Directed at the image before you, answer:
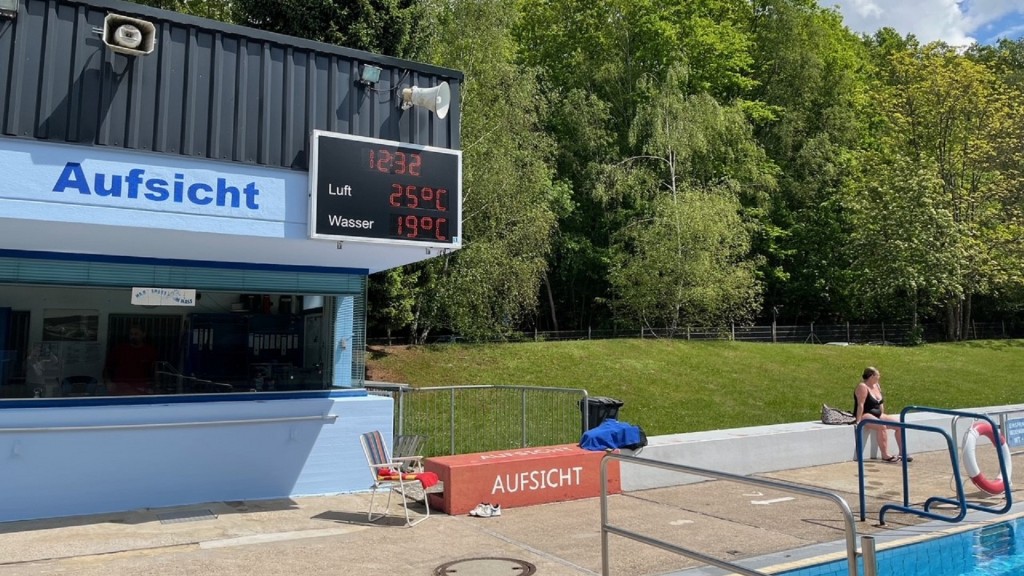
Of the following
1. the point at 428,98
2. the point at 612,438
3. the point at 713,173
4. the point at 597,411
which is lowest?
the point at 612,438

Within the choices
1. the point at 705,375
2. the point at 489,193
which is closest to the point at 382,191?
the point at 489,193

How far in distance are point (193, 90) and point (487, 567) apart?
583 cm

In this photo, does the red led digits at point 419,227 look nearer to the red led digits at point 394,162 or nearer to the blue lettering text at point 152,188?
the red led digits at point 394,162

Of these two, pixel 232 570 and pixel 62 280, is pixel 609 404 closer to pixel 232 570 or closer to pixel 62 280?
pixel 232 570

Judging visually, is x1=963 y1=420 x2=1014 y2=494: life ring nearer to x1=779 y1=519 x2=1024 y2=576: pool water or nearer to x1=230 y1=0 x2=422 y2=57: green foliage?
x1=779 y1=519 x2=1024 y2=576: pool water

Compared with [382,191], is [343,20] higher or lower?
higher

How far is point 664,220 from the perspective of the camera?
102 ft

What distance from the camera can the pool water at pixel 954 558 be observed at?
675 cm

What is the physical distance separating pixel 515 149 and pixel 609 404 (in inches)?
630

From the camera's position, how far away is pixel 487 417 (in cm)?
1424

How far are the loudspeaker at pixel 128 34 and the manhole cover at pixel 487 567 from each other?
596 centimetres

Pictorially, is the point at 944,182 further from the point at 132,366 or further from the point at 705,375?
the point at 132,366

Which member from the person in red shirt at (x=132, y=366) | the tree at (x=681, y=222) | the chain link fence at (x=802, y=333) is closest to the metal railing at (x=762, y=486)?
the person in red shirt at (x=132, y=366)

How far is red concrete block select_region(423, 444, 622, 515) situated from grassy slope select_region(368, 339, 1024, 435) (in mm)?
7206
